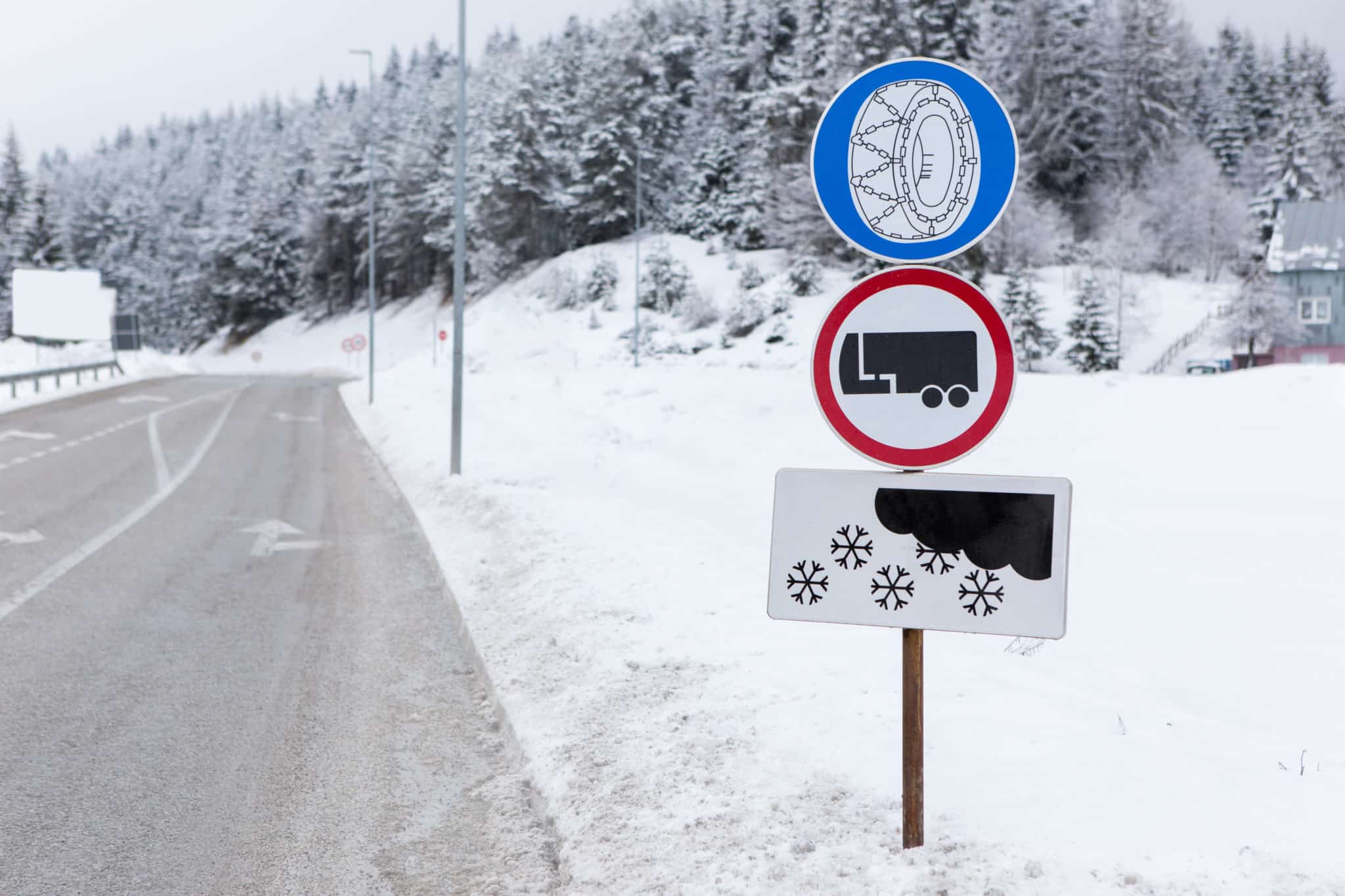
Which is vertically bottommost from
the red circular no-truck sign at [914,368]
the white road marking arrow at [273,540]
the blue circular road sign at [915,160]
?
the white road marking arrow at [273,540]

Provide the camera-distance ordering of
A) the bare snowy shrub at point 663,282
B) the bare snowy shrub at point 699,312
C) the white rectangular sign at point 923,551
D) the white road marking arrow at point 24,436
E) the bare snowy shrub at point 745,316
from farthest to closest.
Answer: the bare snowy shrub at point 663,282 < the bare snowy shrub at point 699,312 < the bare snowy shrub at point 745,316 < the white road marking arrow at point 24,436 < the white rectangular sign at point 923,551

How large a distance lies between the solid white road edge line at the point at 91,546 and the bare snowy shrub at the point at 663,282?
127ft

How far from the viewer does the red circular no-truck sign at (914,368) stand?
10.7 ft

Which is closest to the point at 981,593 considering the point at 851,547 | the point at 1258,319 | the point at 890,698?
the point at 851,547

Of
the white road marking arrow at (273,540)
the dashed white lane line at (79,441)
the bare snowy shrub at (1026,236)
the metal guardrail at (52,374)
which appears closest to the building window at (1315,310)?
the bare snowy shrub at (1026,236)

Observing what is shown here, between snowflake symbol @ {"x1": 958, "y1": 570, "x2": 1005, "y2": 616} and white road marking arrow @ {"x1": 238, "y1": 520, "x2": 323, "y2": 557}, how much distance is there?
871cm

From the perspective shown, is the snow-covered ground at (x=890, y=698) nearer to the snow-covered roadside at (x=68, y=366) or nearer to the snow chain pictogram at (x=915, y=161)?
the snow chain pictogram at (x=915, y=161)

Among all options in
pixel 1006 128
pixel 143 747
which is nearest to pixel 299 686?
pixel 143 747

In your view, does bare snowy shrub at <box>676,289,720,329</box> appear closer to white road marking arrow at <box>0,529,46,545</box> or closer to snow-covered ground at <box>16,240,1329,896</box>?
snow-covered ground at <box>16,240,1329,896</box>

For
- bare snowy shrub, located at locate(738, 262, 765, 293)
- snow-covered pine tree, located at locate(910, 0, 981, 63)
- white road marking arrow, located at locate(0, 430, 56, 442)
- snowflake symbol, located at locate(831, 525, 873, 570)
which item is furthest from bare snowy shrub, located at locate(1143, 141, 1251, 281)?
snowflake symbol, located at locate(831, 525, 873, 570)

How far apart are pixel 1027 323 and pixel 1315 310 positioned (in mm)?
17997

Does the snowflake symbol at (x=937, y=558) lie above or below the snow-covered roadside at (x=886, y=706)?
above

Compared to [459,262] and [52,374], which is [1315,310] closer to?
[459,262]

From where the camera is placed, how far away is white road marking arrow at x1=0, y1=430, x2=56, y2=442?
68.4 feet
